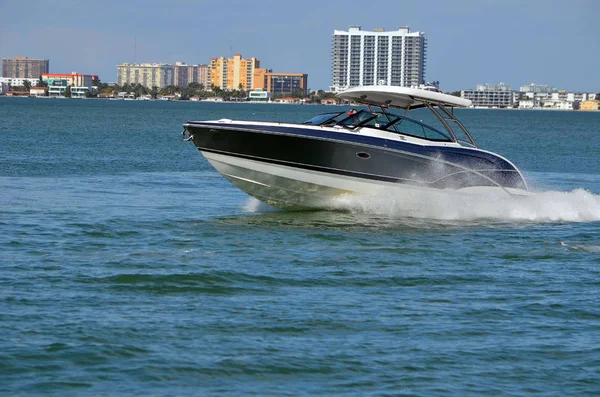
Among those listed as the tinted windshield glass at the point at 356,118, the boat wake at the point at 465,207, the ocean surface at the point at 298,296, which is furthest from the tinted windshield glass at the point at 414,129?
the ocean surface at the point at 298,296

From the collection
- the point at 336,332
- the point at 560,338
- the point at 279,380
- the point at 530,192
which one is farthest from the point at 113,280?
the point at 530,192

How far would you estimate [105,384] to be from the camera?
9.34 meters

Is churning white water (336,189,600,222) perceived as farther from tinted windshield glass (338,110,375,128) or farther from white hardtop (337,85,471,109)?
white hardtop (337,85,471,109)

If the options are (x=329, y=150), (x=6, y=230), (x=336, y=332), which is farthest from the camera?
(x=329, y=150)

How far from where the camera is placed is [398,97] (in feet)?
67.2

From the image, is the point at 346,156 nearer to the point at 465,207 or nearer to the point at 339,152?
the point at 339,152

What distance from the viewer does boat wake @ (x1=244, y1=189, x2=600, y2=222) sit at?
19875mm

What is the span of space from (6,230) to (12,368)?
8.06 metres

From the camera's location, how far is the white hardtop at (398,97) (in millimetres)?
20011

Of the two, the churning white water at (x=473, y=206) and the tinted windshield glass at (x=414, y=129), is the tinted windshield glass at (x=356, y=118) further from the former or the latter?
the churning white water at (x=473, y=206)

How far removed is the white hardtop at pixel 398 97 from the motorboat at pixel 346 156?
2cm

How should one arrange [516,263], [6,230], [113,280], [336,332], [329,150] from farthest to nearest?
[329,150]
[6,230]
[516,263]
[113,280]
[336,332]

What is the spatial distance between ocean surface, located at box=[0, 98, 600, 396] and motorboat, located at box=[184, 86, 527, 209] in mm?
432

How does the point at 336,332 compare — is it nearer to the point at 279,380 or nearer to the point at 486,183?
the point at 279,380
